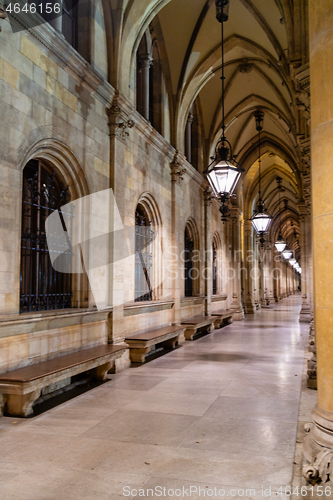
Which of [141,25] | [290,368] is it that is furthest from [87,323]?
[141,25]

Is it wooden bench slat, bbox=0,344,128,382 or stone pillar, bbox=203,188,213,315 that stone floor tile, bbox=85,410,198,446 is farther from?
stone pillar, bbox=203,188,213,315

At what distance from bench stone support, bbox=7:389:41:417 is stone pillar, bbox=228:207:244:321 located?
15159mm

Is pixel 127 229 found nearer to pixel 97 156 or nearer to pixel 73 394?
pixel 97 156

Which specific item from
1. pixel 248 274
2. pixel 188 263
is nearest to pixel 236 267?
pixel 248 274

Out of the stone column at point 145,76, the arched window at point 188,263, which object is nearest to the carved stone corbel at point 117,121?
the stone column at point 145,76

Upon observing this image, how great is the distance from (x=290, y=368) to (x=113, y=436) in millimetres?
4637

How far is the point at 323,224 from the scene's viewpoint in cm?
320

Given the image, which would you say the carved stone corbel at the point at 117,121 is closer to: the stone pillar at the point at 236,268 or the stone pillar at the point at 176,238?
the stone pillar at the point at 176,238

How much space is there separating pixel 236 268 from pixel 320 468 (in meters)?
17.1

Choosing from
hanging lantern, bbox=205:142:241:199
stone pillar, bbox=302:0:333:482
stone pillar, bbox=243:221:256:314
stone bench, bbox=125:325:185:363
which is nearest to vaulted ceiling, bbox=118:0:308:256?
hanging lantern, bbox=205:142:241:199

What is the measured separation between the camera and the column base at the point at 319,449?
299 cm

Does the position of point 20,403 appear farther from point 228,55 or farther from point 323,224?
point 228,55

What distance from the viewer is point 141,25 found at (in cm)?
892

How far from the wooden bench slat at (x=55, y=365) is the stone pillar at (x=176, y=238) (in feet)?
15.5
